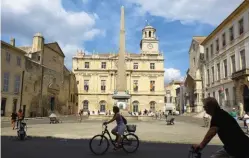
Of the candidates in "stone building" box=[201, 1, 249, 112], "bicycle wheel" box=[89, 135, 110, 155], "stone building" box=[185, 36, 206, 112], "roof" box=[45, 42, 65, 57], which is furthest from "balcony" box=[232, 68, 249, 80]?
"roof" box=[45, 42, 65, 57]

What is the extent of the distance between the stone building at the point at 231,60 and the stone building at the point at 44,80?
26502mm

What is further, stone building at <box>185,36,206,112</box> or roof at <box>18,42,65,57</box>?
roof at <box>18,42,65,57</box>

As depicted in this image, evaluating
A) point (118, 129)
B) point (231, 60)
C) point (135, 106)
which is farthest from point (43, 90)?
point (118, 129)

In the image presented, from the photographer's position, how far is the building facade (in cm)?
5866

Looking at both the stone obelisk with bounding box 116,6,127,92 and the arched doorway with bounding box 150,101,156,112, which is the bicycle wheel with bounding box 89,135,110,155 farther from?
the arched doorway with bounding box 150,101,156,112

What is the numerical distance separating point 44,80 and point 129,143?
36396mm

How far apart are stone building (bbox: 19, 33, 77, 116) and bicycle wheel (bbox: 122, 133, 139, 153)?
31.0 metres

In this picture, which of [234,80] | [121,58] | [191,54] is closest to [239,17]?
[234,80]

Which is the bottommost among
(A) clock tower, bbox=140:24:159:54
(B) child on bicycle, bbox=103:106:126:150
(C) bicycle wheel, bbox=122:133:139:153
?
(C) bicycle wheel, bbox=122:133:139:153

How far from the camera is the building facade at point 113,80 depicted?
5866 cm

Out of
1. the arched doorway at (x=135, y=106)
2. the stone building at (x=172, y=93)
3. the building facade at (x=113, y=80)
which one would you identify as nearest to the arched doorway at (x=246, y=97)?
the building facade at (x=113, y=80)

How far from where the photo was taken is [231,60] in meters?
28.9

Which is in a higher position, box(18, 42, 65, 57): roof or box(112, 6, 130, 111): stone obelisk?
box(18, 42, 65, 57): roof

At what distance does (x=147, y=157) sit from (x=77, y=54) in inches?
2198
